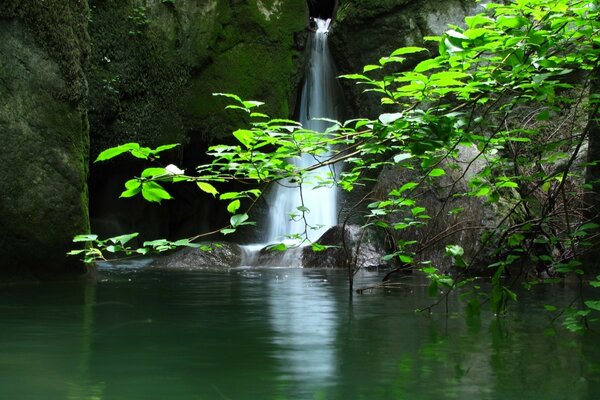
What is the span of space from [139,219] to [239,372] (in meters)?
12.0

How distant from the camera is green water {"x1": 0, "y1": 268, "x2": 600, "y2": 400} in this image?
2414mm

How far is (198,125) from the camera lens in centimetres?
1353

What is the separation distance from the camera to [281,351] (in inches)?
126

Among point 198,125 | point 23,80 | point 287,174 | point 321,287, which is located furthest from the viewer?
point 198,125

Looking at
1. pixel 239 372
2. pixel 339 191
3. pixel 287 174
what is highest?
pixel 339 191

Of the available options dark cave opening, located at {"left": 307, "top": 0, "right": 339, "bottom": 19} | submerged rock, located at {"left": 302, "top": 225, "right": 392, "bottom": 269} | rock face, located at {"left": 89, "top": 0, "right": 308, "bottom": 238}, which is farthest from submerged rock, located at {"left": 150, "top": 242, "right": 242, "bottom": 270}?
dark cave opening, located at {"left": 307, "top": 0, "right": 339, "bottom": 19}

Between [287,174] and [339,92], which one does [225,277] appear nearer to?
[287,174]

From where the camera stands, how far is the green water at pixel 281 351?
7.92ft

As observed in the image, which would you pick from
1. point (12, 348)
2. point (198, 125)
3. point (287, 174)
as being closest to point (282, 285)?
point (12, 348)

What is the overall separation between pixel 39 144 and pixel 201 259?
4.46m

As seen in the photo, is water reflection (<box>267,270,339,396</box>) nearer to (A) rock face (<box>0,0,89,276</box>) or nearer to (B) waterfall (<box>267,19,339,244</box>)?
(A) rock face (<box>0,0,89,276</box>)


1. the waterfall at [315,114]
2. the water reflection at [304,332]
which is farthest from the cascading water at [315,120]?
the water reflection at [304,332]

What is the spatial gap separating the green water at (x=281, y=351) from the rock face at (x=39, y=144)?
1.82m

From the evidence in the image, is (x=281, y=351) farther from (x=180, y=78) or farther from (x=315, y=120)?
(x=315, y=120)
